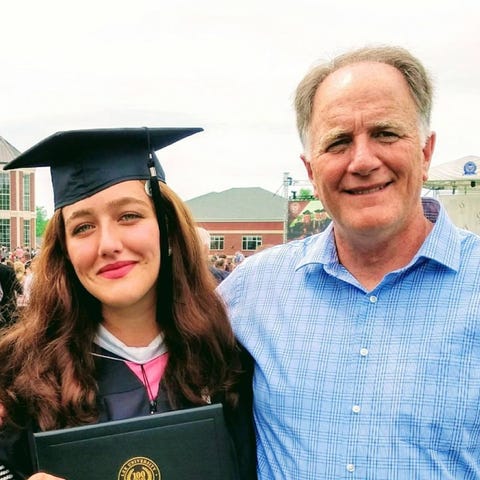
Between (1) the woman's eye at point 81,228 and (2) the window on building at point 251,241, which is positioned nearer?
(1) the woman's eye at point 81,228

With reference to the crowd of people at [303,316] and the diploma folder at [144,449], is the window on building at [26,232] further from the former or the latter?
the diploma folder at [144,449]

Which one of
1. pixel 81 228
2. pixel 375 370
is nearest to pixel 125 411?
pixel 81 228

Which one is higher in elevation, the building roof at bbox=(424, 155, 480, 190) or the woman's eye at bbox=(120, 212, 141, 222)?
the building roof at bbox=(424, 155, 480, 190)

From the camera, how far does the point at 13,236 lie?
43031 mm

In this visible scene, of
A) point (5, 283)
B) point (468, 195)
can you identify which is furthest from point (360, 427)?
point (468, 195)

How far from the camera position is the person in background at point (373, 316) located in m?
1.78

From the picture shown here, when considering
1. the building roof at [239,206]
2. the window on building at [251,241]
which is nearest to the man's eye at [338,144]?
the building roof at [239,206]

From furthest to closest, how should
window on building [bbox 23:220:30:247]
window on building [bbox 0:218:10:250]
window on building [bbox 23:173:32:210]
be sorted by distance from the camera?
window on building [bbox 23:220:30:247] < window on building [bbox 23:173:32:210] < window on building [bbox 0:218:10:250]

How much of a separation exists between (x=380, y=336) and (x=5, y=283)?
5382 millimetres

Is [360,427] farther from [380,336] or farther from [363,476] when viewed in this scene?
[380,336]

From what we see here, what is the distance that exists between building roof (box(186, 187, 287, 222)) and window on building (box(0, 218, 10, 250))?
47.6ft

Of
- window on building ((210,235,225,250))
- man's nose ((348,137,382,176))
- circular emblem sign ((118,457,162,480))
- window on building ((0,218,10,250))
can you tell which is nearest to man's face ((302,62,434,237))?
man's nose ((348,137,382,176))

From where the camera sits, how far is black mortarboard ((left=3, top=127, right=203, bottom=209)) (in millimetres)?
2004

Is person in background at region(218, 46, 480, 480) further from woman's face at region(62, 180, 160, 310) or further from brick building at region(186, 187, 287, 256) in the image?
brick building at region(186, 187, 287, 256)
